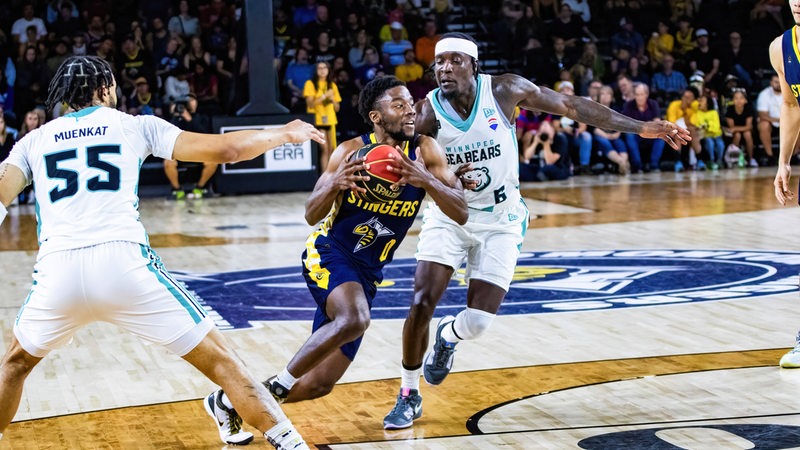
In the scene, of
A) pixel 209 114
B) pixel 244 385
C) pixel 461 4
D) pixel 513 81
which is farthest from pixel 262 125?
pixel 244 385

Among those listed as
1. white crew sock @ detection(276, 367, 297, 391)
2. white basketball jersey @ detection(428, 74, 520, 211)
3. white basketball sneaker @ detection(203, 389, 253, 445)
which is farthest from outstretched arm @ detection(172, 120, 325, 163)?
white basketball jersey @ detection(428, 74, 520, 211)

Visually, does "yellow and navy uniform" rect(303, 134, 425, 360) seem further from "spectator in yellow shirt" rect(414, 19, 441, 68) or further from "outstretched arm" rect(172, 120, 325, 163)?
"spectator in yellow shirt" rect(414, 19, 441, 68)

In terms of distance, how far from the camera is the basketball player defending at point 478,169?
5.52 metres

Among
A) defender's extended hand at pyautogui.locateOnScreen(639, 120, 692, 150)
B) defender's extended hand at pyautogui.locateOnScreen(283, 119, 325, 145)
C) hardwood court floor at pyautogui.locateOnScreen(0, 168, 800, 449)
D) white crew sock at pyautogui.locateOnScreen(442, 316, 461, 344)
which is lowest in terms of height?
hardwood court floor at pyautogui.locateOnScreen(0, 168, 800, 449)

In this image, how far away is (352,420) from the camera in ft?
16.9

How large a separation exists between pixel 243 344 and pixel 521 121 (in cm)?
1076

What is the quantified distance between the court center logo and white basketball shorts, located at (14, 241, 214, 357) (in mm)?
3234

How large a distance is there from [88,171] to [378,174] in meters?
1.23

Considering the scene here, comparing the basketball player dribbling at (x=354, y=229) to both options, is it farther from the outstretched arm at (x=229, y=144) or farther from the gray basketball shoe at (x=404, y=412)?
the outstretched arm at (x=229, y=144)

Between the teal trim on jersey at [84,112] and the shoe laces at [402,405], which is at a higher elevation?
the teal trim on jersey at [84,112]

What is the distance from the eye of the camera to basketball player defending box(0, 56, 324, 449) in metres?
4.11

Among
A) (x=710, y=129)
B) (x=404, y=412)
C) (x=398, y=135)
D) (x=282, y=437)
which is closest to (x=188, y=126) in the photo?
(x=710, y=129)

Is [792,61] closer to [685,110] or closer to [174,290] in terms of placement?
[174,290]

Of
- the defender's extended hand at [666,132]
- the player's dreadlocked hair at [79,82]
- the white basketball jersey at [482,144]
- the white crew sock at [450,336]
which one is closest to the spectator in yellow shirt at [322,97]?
the white basketball jersey at [482,144]
